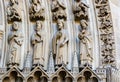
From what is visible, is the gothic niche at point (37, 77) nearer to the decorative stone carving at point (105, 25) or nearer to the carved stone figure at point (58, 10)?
the carved stone figure at point (58, 10)

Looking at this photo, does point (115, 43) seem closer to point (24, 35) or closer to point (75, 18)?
point (75, 18)

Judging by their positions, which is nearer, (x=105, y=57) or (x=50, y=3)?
(x=105, y=57)

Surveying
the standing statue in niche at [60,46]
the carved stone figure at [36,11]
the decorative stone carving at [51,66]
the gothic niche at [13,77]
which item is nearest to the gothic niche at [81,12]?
the standing statue in niche at [60,46]

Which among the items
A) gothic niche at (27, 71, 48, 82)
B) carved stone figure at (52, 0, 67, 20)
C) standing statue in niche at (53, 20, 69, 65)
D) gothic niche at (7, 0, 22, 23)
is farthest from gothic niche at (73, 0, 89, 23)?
gothic niche at (27, 71, 48, 82)

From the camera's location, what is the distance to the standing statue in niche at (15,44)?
181 inches

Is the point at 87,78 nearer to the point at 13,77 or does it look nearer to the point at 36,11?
the point at 13,77

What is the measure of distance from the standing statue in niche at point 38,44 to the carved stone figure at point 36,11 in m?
0.10

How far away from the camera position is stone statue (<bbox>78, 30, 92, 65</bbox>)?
15.0 feet

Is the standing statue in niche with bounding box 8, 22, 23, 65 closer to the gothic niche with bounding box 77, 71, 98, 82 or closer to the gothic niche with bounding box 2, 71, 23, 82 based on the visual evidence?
the gothic niche with bounding box 2, 71, 23, 82

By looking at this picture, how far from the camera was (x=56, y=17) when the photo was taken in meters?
4.85

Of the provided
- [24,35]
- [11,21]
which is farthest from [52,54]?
[11,21]

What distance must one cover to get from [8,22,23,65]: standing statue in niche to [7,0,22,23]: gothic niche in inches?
3.6

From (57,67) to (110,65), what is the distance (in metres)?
0.78

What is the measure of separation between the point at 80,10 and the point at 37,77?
4.09 ft
